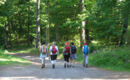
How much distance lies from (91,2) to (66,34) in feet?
35.7

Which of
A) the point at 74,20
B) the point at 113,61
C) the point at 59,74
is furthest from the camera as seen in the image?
the point at 74,20

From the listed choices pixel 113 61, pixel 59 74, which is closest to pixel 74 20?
pixel 113 61

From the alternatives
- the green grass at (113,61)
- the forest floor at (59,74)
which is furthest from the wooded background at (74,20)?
the forest floor at (59,74)

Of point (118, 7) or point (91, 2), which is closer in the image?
point (118, 7)

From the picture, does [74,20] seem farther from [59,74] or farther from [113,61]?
[59,74]

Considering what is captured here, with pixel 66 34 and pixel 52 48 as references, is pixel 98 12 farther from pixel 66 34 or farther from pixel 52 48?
pixel 66 34

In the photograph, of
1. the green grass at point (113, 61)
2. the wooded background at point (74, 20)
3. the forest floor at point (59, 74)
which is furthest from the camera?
the wooded background at point (74, 20)

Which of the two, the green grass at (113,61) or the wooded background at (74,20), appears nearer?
the green grass at (113,61)

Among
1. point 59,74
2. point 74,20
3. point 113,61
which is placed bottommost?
point 113,61

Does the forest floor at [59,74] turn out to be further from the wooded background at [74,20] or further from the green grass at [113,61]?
the wooded background at [74,20]

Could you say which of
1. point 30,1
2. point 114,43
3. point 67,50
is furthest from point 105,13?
point 30,1

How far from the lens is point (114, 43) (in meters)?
21.9

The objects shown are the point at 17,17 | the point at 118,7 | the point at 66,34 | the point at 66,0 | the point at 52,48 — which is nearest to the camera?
the point at 52,48

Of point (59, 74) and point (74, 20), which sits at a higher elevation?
point (74, 20)
